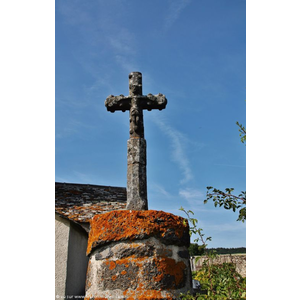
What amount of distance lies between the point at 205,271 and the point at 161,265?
0.35m

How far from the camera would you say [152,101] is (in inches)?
140

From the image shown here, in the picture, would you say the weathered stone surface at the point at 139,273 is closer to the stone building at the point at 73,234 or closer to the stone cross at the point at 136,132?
the stone cross at the point at 136,132

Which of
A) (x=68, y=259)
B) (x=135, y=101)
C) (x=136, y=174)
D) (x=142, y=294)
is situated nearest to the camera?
(x=142, y=294)

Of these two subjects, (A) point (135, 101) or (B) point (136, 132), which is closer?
(B) point (136, 132)

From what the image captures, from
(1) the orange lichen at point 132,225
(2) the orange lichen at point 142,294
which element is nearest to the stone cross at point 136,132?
(1) the orange lichen at point 132,225

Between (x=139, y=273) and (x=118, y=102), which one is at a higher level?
(x=118, y=102)

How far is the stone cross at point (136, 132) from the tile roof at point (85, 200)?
6058 millimetres

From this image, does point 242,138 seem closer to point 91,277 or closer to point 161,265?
point 161,265

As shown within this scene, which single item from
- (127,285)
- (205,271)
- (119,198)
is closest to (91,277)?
(127,285)

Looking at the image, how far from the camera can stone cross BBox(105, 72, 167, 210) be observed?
3139 millimetres

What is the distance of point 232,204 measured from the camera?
3.06 meters

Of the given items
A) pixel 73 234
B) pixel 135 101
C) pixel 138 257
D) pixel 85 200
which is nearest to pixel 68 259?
pixel 73 234

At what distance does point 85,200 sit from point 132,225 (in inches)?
341

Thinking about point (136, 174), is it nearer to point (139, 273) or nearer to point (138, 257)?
point (138, 257)
